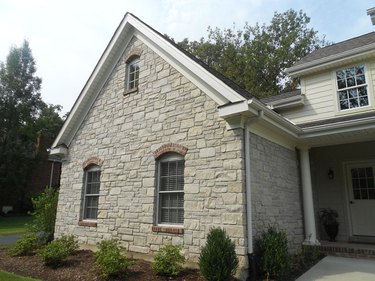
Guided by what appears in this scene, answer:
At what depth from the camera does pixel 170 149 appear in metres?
7.71

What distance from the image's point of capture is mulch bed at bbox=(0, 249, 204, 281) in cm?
625

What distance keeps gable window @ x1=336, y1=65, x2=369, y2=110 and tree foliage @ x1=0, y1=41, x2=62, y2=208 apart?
84.0 ft

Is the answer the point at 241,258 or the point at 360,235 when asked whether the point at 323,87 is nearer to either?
the point at 360,235

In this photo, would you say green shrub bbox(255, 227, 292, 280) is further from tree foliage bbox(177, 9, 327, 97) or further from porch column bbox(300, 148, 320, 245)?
tree foliage bbox(177, 9, 327, 97)

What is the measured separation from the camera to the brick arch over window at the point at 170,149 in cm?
744

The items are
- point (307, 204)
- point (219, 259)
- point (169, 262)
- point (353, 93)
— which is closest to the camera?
point (219, 259)

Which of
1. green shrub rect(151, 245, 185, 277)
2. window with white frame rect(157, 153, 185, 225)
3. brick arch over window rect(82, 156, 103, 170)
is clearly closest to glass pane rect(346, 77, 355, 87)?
window with white frame rect(157, 153, 185, 225)

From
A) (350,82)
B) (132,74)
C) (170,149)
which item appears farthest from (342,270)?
(132,74)

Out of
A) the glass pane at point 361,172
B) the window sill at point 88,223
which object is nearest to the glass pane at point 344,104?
the glass pane at point 361,172

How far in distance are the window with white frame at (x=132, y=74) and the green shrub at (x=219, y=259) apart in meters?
5.83

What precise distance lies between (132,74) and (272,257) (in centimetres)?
703

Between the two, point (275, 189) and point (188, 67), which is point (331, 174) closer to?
point (275, 189)

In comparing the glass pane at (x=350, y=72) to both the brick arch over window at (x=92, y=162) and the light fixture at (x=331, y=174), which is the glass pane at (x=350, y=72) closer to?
the light fixture at (x=331, y=174)

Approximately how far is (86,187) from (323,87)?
8.81m
